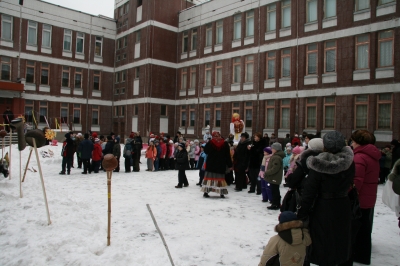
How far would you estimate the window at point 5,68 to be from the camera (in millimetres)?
30594

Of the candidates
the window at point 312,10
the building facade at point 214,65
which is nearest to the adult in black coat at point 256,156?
the building facade at point 214,65

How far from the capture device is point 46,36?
3306cm

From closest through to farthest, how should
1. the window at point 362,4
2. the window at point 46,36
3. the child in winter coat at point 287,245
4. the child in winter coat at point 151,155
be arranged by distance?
the child in winter coat at point 287,245, the child in winter coat at point 151,155, the window at point 362,4, the window at point 46,36

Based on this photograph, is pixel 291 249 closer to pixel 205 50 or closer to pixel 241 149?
pixel 241 149

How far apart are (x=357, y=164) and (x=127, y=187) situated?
8109mm

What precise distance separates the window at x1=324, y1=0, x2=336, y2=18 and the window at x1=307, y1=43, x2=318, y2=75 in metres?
2.05

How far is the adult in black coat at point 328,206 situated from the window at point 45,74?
112ft

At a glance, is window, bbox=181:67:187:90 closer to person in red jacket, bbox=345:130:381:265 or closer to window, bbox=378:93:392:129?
window, bbox=378:93:392:129

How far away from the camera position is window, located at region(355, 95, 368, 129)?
20484mm

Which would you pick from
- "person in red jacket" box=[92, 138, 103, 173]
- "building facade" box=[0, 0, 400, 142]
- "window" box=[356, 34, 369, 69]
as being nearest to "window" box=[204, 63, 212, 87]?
"building facade" box=[0, 0, 400, 142]

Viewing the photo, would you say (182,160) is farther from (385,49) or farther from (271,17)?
(271,17)

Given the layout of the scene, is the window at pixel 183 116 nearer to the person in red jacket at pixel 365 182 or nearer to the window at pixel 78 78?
the window at pixel 78 78

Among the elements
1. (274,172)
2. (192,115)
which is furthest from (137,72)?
(274,172)

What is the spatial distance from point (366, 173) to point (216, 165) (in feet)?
16.2
